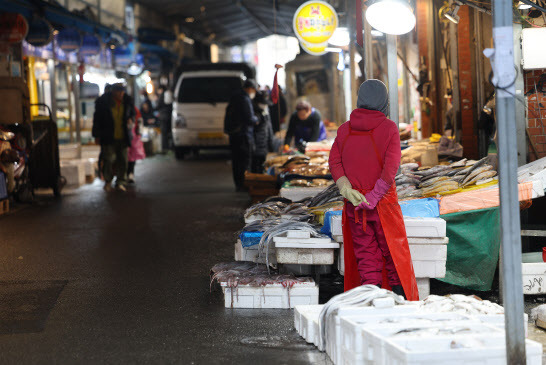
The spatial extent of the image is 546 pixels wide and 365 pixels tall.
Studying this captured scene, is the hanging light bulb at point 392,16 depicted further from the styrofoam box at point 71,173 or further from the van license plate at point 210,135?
the van license plate at point 210,135

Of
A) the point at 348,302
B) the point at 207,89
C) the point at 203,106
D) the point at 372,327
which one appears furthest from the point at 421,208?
the point at 207,89

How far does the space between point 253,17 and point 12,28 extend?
25.7m

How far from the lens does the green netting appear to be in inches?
296

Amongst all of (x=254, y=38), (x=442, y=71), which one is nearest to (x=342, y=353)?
(x=442, y=71)

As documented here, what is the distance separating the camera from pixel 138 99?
33.7 meters

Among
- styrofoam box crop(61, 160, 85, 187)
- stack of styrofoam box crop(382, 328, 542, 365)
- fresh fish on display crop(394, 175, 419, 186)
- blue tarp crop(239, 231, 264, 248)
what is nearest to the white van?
styrofoam box crop(61, 160, 85, 187)

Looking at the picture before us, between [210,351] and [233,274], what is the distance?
1.59 metres

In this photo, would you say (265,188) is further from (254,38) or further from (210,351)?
(254,38)

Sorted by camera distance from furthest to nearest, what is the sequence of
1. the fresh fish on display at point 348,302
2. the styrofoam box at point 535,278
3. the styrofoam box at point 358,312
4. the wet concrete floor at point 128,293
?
the styrofoam box at point 535,278 < the wet concrete floor at point 128,293 < the fresh fish on display at point 348,302 < the styrofoam box at point 358,312

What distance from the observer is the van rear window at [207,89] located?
2788cm

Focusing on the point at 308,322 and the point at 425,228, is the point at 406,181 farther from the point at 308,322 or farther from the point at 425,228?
the point at 308,322

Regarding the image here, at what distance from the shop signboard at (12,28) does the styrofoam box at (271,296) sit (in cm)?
1085

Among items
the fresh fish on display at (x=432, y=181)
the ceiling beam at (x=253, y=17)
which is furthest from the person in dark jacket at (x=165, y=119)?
the fresh fish on display at (x=432, y=181)

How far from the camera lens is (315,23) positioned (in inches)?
623
